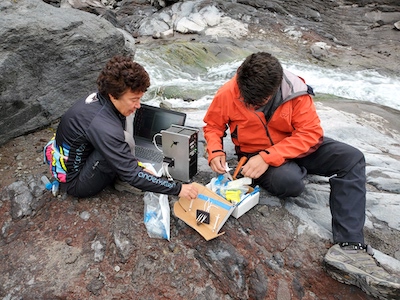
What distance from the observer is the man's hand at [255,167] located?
9.88ft

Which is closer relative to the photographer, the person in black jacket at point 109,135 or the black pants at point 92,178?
the person in black jacket at point 109,135

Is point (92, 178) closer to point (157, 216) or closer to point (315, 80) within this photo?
point (157, 216)

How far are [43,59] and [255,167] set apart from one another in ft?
9.87

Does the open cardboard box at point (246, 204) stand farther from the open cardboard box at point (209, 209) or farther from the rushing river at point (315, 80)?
the rushing river at point (315, 80)

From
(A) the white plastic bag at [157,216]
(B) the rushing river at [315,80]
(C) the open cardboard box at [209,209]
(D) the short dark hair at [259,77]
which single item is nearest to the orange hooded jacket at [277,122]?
(D) the short dark hair at [259,77]

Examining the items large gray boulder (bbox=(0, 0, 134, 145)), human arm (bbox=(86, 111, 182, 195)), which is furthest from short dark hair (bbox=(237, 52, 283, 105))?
large gray boulder (bbox=(0, 0, 134, 145))

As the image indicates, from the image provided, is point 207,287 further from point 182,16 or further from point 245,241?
point 182,16

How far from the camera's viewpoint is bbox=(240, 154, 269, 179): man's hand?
119 inches

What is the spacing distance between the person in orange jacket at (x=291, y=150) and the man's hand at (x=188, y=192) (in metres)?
0.39

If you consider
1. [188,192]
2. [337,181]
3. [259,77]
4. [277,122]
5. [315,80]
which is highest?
[259,77]

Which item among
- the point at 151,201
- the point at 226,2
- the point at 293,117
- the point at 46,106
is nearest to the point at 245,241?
the point at 151,201

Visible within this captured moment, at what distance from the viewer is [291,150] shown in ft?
9.93

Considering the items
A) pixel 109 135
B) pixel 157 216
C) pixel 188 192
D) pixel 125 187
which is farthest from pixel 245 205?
pixel 109 135

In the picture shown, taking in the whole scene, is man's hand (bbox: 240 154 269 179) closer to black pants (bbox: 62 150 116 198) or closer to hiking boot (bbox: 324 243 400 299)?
hiking boot (bbox: 324 243 400 299)
